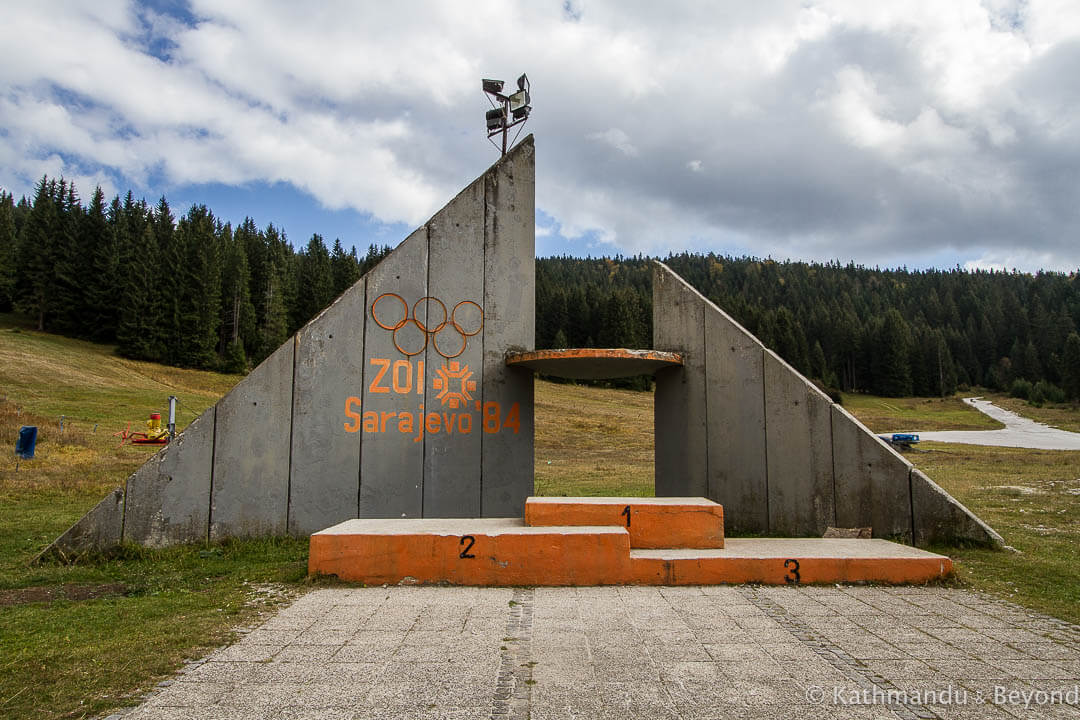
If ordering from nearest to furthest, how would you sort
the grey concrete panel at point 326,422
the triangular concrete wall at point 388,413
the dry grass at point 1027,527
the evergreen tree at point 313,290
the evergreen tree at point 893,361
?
the dry grass at point 1027,527 < the triangular concrete wall at point 388,413 < the grey concrete panel at point 326,422 < the evergreen tree at point 313,290 < the evergreen tree at point 893,361

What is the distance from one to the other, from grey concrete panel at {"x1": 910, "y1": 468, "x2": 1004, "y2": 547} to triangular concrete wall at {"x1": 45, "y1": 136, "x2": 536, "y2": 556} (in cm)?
517

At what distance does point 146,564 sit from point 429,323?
15.3 ft

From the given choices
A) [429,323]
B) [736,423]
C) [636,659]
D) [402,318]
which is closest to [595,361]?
[736,423]

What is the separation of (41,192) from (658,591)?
93.4 meters

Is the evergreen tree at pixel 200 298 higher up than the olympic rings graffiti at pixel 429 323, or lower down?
higher up

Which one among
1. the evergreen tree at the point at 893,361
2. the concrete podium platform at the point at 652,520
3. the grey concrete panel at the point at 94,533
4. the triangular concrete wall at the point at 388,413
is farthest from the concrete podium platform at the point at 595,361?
the evergreen tree at the point at 893,361

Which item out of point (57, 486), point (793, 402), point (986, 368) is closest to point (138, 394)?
point (57, 486)

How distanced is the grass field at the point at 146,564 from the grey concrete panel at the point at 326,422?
53 cm

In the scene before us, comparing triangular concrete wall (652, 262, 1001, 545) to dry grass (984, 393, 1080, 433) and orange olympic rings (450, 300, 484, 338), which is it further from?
dry grass (984, 393, 1080, 433)

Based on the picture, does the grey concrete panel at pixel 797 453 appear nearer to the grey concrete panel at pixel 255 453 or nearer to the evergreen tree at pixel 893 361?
the grey concrete panel at pixel 255 453

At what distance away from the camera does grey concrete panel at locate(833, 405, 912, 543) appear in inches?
319

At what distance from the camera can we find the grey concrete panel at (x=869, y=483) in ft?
26.6

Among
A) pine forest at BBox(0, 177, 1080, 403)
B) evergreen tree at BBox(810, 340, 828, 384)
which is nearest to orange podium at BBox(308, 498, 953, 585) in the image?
pine forest at BBox(0, 177, 1080, 403)

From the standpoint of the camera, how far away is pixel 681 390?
10367 millimetres
